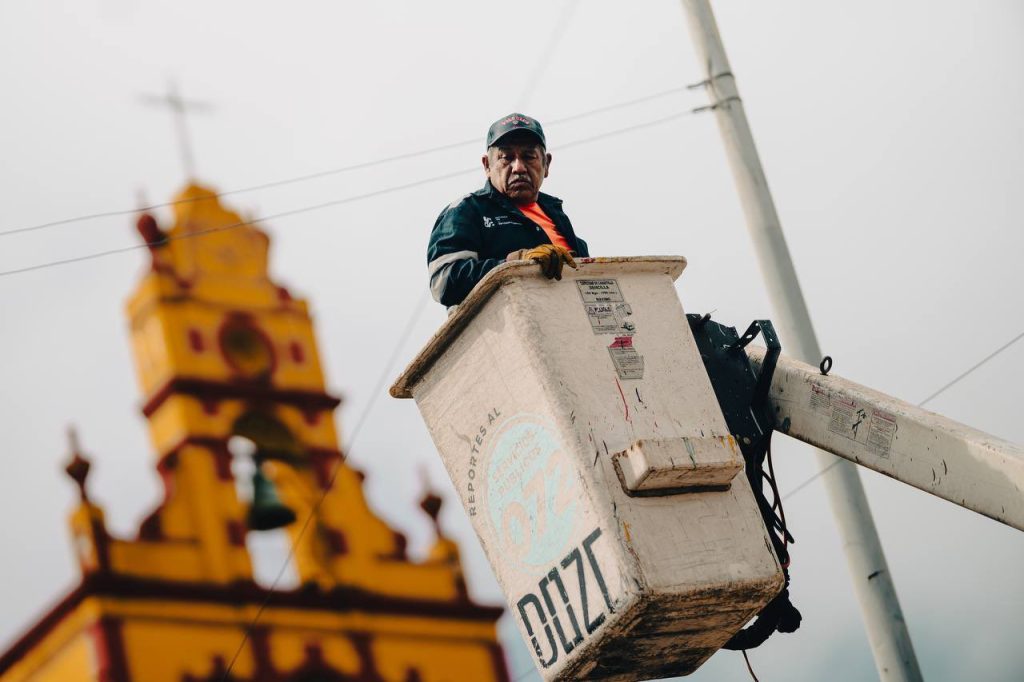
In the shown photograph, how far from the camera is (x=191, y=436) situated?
20812 millimetres

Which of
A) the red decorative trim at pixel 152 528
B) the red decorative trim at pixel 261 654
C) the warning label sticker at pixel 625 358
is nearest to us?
the warning label sticker at pixel 625 358

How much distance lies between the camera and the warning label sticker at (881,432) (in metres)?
4.88

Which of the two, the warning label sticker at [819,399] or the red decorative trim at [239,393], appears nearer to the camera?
the warning label sticker at [819,399]

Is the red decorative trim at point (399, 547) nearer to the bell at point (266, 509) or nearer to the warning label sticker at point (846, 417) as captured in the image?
the bell at point (266, 509)

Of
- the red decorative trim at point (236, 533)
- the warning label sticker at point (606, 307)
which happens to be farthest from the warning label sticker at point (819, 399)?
the red decorative trim at point (236, 533)

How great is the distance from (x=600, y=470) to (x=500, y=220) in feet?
3.53

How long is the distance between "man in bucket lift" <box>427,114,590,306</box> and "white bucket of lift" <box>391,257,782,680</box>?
0.21 meters

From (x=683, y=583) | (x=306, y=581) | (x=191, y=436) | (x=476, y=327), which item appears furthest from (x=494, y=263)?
(x=306, y=581)

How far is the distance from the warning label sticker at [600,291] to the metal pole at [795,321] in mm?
3509

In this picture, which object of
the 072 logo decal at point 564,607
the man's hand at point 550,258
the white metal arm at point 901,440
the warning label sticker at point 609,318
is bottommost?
the 072 logo decal at point 564,607

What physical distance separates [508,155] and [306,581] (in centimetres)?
1766

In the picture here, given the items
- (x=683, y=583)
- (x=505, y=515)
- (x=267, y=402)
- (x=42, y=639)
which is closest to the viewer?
(x=683, y=583)

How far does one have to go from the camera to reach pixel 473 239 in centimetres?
509

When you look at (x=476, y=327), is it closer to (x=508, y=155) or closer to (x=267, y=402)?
(x=508, y=155)
